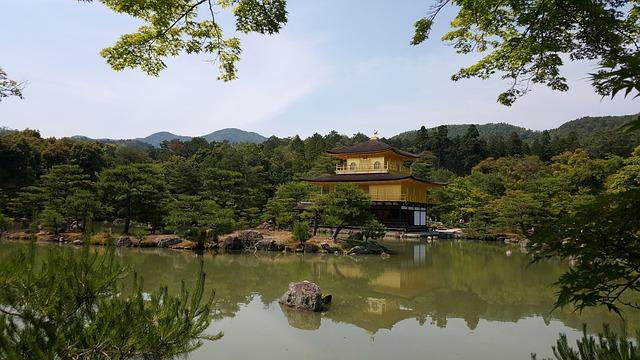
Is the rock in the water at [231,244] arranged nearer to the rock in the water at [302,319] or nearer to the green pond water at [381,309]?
the green pond water at [381,309]

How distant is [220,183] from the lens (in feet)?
67.7

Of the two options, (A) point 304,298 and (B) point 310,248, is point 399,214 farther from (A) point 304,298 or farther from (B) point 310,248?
(A) point 304,298

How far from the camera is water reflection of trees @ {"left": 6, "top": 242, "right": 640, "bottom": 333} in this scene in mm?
7445

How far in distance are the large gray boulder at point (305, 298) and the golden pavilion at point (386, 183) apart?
16.2 m

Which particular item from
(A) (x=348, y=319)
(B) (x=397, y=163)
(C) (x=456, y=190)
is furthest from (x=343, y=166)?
(A) (x=348, y=319)

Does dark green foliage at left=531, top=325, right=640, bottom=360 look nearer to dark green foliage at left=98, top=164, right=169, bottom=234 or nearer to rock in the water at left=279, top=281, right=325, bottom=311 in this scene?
rock in the water at left=279, top=281, right=325, bottom=311

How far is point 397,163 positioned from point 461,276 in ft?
49.6

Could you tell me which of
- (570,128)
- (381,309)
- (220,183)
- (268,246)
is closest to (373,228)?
(268,246)

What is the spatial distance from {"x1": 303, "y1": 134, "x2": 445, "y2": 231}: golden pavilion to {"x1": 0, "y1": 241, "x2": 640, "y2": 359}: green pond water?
30.1 feet

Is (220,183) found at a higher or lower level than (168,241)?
higher

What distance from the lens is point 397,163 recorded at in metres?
26.4

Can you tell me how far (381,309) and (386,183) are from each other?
53.9 feet

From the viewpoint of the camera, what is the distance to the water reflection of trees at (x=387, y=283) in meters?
→ 7.45

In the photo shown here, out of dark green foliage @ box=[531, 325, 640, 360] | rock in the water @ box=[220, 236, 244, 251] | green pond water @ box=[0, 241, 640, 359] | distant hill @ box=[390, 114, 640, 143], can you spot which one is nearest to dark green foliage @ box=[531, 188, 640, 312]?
green pond water @ box=[0, 241, 640, 359]
